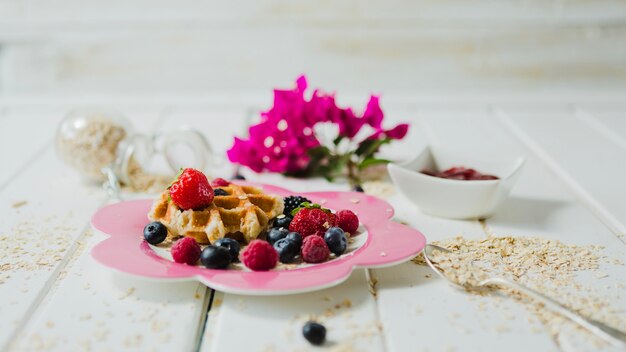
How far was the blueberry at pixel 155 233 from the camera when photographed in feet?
4.44

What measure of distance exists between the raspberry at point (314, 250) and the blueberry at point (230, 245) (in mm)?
117

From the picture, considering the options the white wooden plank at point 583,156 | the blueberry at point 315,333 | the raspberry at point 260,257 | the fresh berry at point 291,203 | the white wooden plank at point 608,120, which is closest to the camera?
the blueberry at point 315,333

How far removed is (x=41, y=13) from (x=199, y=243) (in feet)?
7.08

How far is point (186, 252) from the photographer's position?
1247mm

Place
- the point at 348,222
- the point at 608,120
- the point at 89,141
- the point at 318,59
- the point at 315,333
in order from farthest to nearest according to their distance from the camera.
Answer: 1. the point at 318,59
2. the point at 608,120
3. the point at 89,141
4. the point at 348,222
5. the point at 315,333

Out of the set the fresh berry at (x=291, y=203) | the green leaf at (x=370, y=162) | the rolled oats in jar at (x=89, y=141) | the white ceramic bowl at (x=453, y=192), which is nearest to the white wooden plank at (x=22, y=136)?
the rolled oats in jar at (x=89, y=141)

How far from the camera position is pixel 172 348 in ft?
3.52

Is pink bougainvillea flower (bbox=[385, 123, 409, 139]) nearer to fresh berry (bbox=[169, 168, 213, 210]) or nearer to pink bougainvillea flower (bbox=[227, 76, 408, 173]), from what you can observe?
pink bougainvillea flower (bbox=[227, 76, 408, 173])

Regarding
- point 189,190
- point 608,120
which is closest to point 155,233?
point 189,190

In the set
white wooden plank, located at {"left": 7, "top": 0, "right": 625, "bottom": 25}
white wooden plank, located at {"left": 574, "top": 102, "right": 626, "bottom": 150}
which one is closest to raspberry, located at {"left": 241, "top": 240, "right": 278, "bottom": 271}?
white wooden plank, located at {"left": 574, "top": 102, "right": 626, "bottom": 150}

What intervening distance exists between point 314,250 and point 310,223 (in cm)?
11

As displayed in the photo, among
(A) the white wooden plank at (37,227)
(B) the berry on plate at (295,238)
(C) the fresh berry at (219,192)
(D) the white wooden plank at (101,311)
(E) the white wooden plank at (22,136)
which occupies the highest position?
Result: (B) the berry on plate at (295,238)

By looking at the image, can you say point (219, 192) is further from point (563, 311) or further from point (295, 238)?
point (563, 311)

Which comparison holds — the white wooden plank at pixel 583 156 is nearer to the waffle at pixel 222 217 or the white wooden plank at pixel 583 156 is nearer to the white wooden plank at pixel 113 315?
the waffle at pixel 222 217
